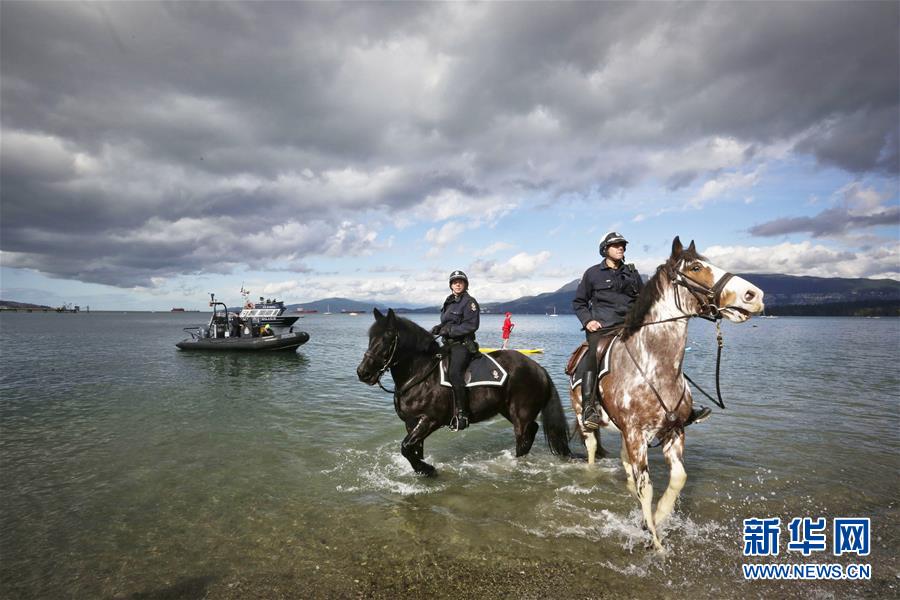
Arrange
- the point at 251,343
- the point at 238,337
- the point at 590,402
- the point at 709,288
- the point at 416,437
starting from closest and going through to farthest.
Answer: the point at 709,288, the point at 590,402, the point at 416,437, the point at 251,343, the point at 238,337

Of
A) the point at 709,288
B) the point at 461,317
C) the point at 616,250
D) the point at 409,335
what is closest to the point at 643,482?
the point at 709,288

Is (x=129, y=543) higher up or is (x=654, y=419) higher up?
(x=654, y=419)

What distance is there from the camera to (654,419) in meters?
5.25

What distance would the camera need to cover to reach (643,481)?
5.12m

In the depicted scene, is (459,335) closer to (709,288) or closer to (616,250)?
(616,250)

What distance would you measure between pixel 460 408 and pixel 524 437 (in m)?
1.63

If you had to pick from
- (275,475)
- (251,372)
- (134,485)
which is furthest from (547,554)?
(251,372)

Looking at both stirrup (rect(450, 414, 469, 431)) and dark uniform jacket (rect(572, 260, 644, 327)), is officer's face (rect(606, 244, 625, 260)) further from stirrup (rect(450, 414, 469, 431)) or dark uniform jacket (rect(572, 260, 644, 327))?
stirrup (rect(450, 414, 469, 431))

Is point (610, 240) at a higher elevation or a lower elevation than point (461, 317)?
higher

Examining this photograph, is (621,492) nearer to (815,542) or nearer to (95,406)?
(815,542)

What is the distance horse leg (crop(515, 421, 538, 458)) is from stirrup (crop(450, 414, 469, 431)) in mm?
1219

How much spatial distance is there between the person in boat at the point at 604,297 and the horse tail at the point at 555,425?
68.5 inches

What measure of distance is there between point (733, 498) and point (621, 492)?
1.82 metres

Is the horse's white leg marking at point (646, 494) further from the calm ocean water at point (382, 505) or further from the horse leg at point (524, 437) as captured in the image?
the horse leg at point (524, 437)
